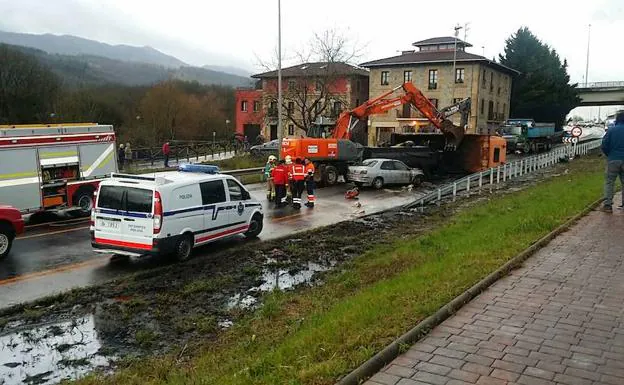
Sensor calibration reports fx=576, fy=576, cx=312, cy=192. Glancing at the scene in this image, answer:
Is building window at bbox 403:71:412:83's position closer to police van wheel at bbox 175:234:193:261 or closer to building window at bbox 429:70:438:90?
building window at bbox 429:70:438:90

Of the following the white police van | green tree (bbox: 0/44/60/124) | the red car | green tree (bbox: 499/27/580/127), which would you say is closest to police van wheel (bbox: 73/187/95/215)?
the red car

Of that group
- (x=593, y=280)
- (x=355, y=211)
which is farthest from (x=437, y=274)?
(x=355, y=211)

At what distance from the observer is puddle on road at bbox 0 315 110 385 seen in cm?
622

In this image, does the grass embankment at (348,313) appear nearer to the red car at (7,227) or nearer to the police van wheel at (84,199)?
the red car at (7,227)

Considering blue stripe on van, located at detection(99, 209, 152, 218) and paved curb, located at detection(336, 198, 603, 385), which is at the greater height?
blue stripe on van, located at detection(99, 209, 152, 218)

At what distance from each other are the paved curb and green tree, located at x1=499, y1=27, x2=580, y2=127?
7140 centimetres

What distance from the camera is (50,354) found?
682 centimetres

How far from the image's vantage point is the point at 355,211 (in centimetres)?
1881

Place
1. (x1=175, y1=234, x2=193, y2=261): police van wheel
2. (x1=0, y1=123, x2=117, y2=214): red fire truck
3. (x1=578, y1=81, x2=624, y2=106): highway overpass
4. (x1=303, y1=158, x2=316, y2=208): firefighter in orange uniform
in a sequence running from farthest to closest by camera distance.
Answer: (x1=578, y1=81, x2=624, y2=106): highway overpass → (x1=303, y1=158, x2=316, y2=208): firefighter in orange uniform → (x1=0, y1=123, x2=117, y2=214): red fire truck → (x1=175, y1=234, x2=193, y2=261): police van wheel

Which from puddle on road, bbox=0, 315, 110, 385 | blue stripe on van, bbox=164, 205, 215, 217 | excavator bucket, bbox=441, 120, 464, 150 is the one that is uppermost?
excavator bucket, bbox=441, 120, 464, 150

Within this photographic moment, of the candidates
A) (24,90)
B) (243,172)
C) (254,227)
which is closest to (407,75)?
(243,172)

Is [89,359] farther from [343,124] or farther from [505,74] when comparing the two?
[505,74]

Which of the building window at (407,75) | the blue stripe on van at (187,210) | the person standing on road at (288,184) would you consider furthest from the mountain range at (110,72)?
the blue stripe on van at (187,210)

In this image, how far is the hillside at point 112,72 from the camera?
323ft
